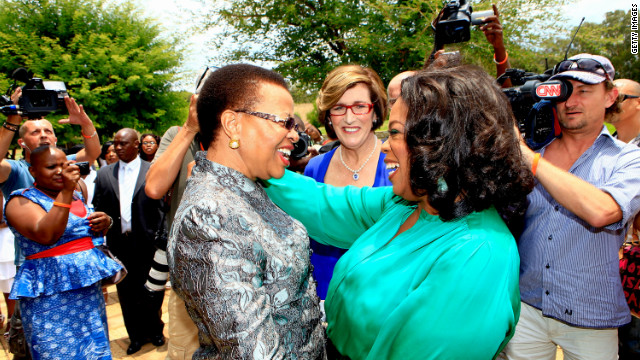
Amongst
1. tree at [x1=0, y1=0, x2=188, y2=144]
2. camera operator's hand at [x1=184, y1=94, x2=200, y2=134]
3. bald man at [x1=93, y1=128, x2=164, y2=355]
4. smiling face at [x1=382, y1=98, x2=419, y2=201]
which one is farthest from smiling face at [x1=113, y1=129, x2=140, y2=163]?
tree at [x1=0, y1=0, x2=188, y2=144]

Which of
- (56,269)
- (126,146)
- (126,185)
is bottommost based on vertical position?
(56,269)

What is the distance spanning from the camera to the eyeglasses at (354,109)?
2.75 meters

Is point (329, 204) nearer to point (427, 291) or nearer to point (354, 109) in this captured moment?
point (427, 291)

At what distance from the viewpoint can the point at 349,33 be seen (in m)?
14.2

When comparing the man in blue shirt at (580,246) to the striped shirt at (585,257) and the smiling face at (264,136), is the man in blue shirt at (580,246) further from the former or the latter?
the smiling face at (264,136)

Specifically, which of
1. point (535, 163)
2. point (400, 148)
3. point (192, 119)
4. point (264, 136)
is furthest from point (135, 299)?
point (535, 163)

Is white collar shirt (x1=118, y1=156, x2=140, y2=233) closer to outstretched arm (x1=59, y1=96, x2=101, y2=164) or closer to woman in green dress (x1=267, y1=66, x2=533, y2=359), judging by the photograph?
outstretched arm (x1=59, y1=96, x2=101, y2=164)

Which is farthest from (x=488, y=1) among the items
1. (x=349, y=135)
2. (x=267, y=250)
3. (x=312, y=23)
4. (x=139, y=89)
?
(x=139, y=89)

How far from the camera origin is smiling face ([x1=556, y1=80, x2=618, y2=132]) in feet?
8.16

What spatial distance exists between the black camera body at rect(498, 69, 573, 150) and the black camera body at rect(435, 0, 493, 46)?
49cm

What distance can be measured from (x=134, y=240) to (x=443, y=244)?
3983 mm

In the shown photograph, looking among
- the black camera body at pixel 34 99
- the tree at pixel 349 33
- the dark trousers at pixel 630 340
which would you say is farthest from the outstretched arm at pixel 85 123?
A: the tree at pixel 349 33

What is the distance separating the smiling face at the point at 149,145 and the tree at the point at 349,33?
7719 mm

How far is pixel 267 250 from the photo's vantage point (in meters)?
1.32
